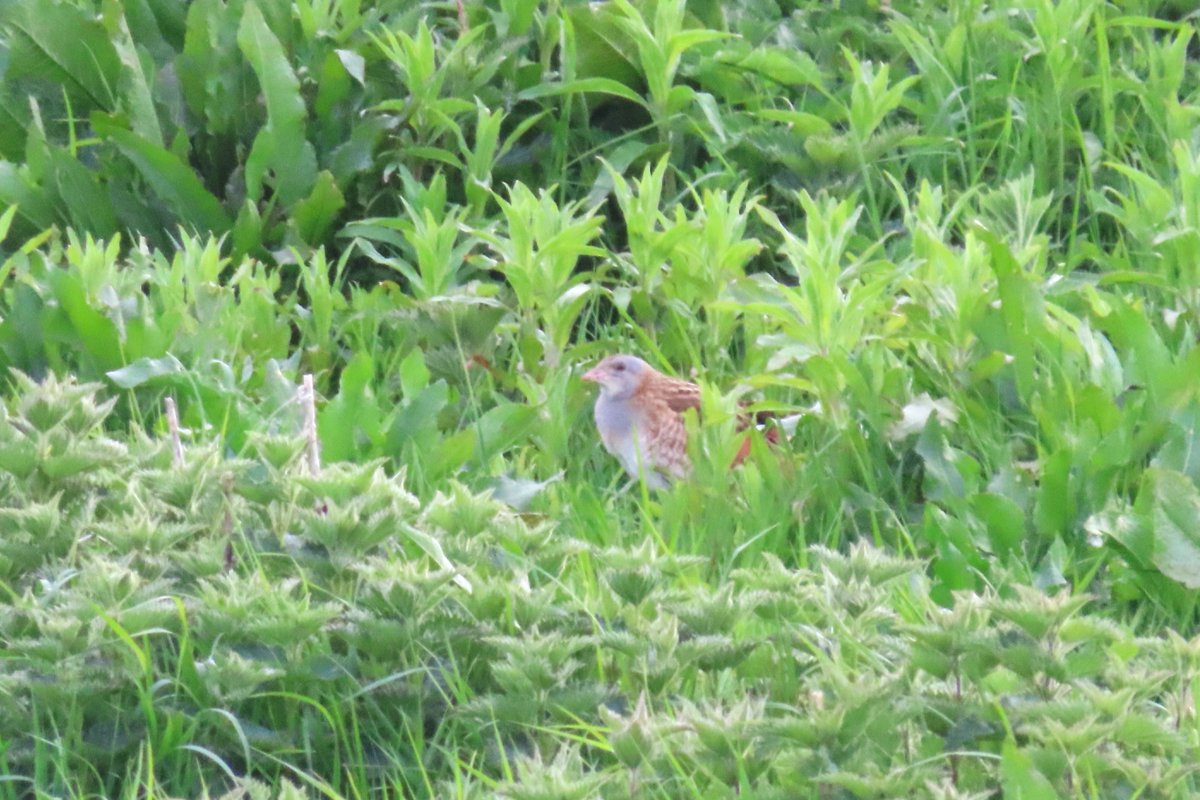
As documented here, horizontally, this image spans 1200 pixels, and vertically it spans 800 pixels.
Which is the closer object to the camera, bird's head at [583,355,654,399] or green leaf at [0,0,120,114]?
bird's head at [583,355,654,399]

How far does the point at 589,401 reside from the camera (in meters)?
5.08

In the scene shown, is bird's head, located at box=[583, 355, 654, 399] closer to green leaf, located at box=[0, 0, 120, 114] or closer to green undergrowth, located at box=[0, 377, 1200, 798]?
green undergrowth, located at box=[0, 377, 1200, 798]

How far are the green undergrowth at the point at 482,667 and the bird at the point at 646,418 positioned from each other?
1176mm

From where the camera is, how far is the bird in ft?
15.0

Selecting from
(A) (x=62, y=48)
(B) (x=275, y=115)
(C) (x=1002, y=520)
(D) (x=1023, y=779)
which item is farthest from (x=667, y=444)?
(A) (x=62, y=48)

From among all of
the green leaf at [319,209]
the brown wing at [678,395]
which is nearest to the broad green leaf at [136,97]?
the green leaf at [319,209]

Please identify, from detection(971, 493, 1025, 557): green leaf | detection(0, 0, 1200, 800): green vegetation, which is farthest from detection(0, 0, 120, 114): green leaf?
detection(971, 493, 1025, 557): green leaf

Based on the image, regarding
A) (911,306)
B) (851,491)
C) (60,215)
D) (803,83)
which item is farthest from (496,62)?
(851,491)

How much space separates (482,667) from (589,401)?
79.5 inches

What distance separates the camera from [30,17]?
5.95m

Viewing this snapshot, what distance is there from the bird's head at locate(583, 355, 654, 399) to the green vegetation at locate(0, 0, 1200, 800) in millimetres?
134

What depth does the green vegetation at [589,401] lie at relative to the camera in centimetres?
288

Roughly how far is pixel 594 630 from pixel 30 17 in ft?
12.7

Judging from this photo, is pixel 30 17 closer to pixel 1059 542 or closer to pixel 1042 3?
pixel 1042 3
